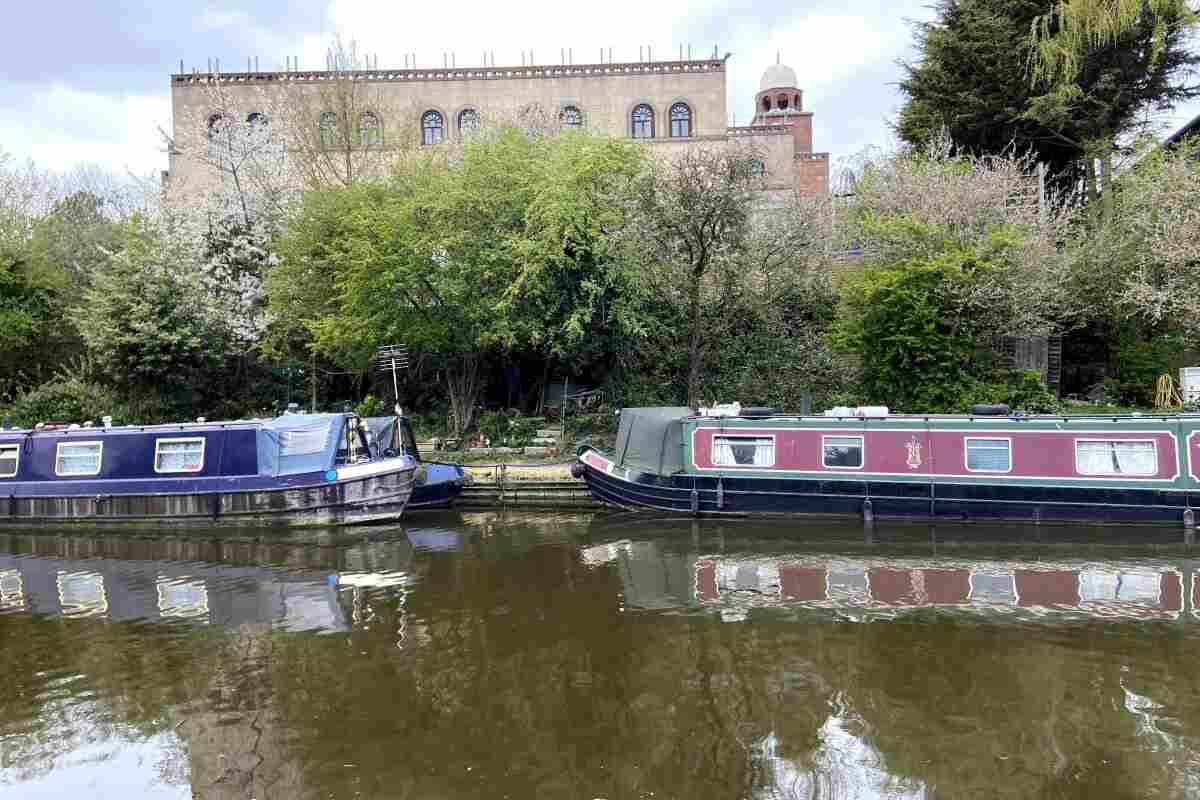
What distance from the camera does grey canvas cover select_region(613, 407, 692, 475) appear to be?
1430cm

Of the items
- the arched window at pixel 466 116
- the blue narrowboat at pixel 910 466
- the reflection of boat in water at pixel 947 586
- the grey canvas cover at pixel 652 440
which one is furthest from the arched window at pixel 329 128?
the reflection of boat in water at pixel 947 586

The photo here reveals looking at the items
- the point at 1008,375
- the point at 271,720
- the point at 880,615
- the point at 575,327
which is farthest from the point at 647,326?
the point at 271,720

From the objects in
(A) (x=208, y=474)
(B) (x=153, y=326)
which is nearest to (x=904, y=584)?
(A) (x=208, y=474)

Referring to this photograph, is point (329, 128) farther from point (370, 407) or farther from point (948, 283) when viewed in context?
point (948, 283)

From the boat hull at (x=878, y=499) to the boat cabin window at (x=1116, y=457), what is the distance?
0.33 m

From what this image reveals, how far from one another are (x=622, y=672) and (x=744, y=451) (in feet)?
24.3

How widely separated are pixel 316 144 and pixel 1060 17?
21.6m

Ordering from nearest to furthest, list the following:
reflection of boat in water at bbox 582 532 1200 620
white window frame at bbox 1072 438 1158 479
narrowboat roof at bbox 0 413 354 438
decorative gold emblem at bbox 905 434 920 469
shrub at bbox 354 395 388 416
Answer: reflection of boat in water at bbox 582 532 1200 620 → white window frame at bbox 1072 438 1158 479 → decorative gold emblem at bbox 905 434 920 469 → narrowboat roof at bbox 0 413 354 438 → shrub at bbox 354 395 388 416

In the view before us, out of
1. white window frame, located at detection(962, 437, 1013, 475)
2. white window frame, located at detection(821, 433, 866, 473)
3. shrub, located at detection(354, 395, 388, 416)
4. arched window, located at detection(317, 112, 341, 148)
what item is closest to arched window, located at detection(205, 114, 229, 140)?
arched window, located at detection(317, 112, 341, 148)

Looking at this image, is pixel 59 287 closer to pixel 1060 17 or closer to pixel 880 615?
pixel 880 615

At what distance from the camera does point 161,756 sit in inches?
236

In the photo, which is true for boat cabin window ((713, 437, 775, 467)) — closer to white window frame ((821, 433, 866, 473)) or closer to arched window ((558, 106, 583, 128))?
white window frame ((821, 433, 866, 473))

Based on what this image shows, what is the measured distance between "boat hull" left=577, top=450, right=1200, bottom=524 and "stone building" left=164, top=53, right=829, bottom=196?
64.3ft

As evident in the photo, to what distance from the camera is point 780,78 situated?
42531 millimetres
